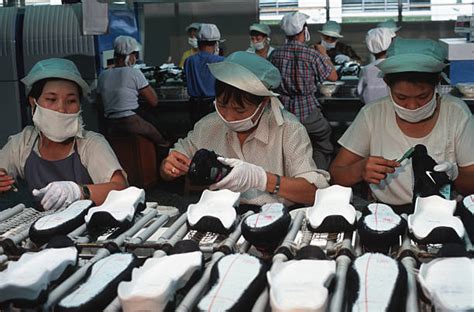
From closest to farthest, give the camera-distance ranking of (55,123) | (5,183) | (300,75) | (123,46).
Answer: (5,183) < (55,123) < (300,75) < (123,46)

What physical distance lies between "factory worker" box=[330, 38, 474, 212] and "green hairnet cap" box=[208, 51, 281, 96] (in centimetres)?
44

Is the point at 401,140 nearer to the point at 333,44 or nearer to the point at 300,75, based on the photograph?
the point at 300,75

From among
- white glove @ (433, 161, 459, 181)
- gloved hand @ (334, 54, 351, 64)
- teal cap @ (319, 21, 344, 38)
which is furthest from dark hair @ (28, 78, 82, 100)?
teal cap @ (319, 21, 344, 38)

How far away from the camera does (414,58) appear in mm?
2426

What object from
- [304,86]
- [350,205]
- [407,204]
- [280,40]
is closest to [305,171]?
[407,204]

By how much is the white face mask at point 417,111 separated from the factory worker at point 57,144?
1.14 metres

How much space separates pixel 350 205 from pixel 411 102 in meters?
0.92

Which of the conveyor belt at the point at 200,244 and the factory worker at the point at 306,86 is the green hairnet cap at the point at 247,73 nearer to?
the conveyor belt at the point at 200,244

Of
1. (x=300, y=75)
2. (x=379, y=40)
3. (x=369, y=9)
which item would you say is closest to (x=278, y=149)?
(x=300, y=75)

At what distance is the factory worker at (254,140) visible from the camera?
242 cm

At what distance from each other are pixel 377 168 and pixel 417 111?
0.29 meters

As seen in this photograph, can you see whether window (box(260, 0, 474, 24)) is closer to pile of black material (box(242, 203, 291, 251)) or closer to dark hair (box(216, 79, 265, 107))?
A: dark hair (box(216, 79, 265, 107))

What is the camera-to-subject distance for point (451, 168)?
2.34 metres

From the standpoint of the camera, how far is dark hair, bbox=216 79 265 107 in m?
2.50
